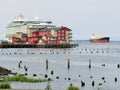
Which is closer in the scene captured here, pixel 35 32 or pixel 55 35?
pixel 55 35

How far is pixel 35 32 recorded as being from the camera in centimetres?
17038

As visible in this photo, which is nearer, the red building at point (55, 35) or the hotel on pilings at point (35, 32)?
the red building at point (55, 35)

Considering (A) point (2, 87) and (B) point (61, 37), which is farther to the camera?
(B) point (61, 37)

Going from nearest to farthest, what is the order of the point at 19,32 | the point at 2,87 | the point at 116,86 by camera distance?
the point at 2,87 < the point at 116,86 < the point at 19,32

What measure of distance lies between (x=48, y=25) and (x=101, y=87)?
135 m

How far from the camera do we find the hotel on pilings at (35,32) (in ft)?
530

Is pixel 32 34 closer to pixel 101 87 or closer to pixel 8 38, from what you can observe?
pixel 8 38

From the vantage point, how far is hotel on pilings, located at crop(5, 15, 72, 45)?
162m

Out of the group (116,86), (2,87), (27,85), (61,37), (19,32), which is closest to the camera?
(2,87)

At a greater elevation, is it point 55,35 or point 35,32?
point 35,32

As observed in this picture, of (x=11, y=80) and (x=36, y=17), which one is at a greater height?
(x=36, y=17)

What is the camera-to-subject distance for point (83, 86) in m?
44.8

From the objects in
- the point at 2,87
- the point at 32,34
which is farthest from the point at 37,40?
the point at 2,87

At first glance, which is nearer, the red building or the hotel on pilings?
Result: the red building
